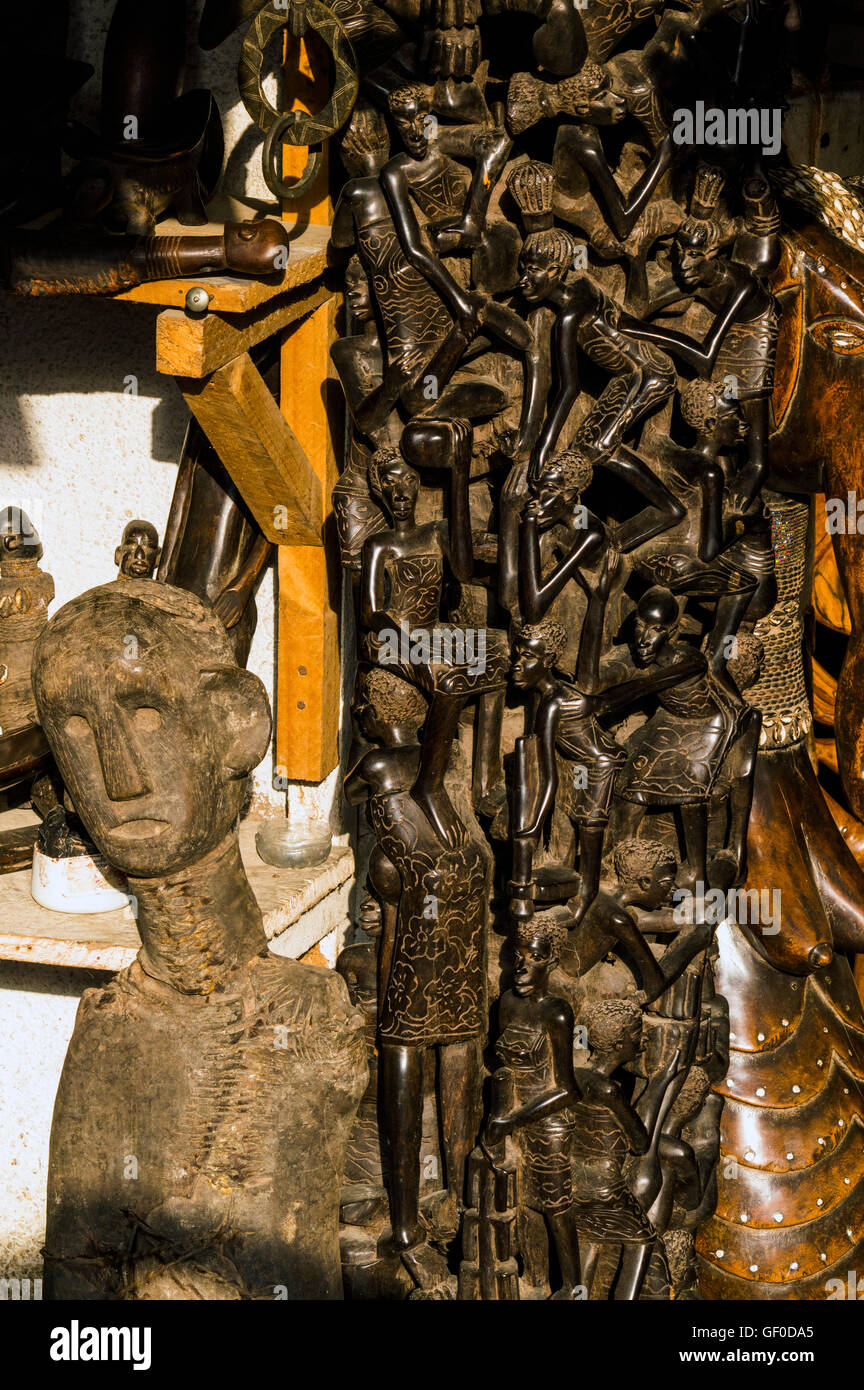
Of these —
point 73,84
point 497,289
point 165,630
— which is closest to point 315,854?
point 165,630

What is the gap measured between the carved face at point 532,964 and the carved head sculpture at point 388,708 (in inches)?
10.1

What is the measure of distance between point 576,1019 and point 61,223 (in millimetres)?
1035

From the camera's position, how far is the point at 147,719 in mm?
1569

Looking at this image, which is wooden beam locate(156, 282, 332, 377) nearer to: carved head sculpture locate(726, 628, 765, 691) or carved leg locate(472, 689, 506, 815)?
carved leg locate(472, 689, 506, 815)

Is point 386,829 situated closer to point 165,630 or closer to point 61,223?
point 165,630

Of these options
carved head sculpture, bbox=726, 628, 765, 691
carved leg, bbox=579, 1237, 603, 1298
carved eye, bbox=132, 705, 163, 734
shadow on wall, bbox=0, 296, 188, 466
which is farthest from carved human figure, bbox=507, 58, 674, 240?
carved leg, bbox=579, 1237, 603, 1298

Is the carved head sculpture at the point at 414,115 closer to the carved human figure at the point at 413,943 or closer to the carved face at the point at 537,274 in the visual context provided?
the carved face at the point at 537,274

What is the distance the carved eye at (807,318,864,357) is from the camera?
6.65 ft

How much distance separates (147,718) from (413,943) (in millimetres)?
448

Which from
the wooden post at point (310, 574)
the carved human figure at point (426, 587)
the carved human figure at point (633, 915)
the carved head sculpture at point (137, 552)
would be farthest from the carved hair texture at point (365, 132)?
the carved human figure at point (633, 915)

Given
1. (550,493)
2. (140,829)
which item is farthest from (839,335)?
(140,829)

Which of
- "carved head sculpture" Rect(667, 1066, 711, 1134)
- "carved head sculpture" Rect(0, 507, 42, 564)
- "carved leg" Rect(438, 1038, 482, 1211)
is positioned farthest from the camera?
"carved head sculpture" Rect(0, 507, 42, 564)

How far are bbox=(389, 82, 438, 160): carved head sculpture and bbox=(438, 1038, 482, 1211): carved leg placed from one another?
976 millimetres

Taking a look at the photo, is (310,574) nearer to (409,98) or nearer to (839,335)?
(409,98)
